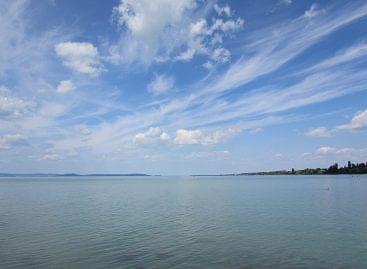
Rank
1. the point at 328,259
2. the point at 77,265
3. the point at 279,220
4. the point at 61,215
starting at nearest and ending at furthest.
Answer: the point at 77,265, the point at 328,259, the point at 279,220, the point at 61,215

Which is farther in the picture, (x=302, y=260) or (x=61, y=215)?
(x=61, y=215)

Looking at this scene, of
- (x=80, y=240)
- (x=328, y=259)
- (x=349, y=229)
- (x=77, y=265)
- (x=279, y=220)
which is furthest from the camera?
(x=279, y=220)

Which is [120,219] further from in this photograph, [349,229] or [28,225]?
[349,229]

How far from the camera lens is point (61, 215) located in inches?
2493

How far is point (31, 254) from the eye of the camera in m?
34.5

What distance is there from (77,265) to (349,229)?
3523 cm

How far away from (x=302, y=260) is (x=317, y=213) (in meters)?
34.5

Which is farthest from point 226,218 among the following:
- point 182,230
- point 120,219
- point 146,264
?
point 146,264

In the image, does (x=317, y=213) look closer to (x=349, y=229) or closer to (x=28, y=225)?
(x=349, y=229)

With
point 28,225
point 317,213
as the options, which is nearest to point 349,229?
point 317,213

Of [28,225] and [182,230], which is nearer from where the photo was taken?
[182,230]

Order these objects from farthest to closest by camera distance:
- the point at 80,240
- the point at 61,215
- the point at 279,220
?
the point at 61,215
the point at 279,220
the point at 80,240

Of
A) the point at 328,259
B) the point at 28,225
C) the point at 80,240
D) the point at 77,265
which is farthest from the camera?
the point at 28,225

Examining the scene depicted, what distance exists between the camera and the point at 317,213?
64.4 meters
